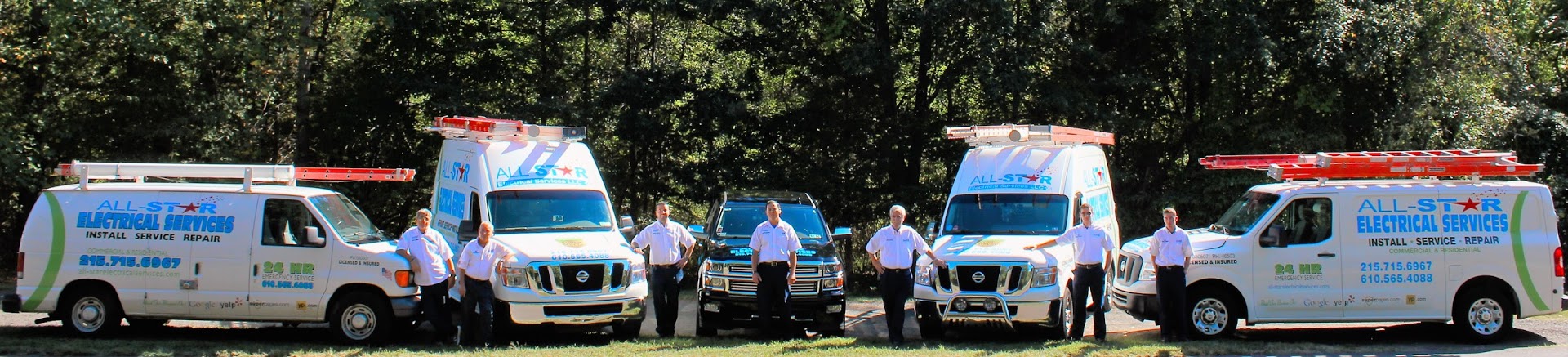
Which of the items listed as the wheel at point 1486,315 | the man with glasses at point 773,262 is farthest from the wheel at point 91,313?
the wheel at point 1486,315

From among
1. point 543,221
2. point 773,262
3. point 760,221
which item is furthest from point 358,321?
point 760,221

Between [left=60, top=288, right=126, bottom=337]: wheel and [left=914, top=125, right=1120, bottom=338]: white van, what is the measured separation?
7.93 m

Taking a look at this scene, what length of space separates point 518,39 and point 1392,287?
16017 millimetres

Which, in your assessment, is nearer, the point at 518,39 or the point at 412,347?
the point at 412,347

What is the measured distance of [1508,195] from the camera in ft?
39.2

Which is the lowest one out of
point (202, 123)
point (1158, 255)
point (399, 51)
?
point (1158, 255)

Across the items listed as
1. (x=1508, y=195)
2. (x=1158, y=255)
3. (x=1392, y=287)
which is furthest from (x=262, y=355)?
(x=1508, y=195)

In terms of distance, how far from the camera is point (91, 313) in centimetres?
1197

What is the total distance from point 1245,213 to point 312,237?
30.9ft

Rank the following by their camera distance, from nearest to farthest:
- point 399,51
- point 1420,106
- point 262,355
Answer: point 262,355
point 1420,106
point 399,51

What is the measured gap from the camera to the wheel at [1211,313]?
12.3 metres

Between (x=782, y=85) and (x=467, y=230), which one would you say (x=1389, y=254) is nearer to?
(x=467, y=230)

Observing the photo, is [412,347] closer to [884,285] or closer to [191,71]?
[884,285]

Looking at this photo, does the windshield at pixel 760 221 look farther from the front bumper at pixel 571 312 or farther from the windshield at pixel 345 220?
the windshield at pixel 345 220
